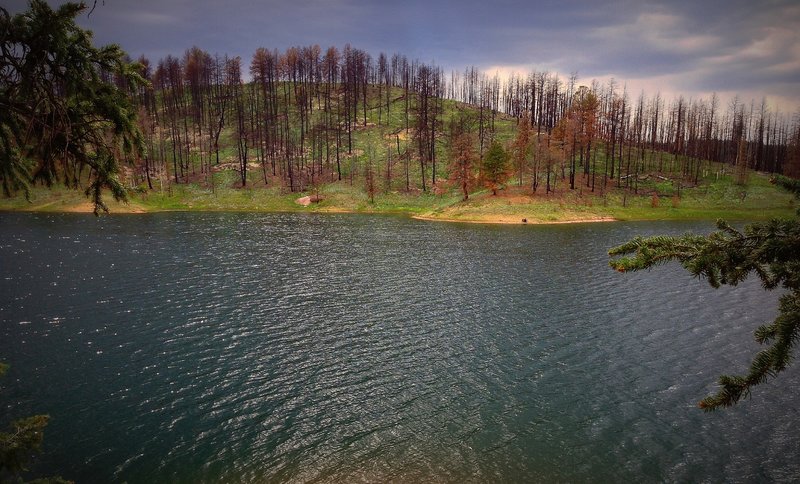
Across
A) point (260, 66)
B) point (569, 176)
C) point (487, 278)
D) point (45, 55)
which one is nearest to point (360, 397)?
point (45, 55)

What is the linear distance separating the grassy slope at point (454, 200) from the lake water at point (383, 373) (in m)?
45.3

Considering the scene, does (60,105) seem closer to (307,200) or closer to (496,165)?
(496,165)

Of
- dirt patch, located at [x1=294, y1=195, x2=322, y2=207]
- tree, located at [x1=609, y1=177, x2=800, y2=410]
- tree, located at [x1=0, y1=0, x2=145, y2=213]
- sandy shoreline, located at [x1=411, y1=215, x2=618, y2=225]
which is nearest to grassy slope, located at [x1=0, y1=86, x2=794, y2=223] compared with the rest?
sandy shoreline, located at [x1=411, y1=215, x2=618, y2=225]

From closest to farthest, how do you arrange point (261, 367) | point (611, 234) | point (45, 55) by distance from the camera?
point (45, 55), point (261, 367), point (611, 234)

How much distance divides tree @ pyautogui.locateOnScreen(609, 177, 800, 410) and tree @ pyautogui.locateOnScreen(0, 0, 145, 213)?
41.3ft

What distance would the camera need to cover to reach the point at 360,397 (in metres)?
20.9

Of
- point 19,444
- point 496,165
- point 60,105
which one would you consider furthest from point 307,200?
point 19,444

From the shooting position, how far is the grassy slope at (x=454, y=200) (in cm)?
9219

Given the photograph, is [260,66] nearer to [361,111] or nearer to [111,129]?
[361,111]

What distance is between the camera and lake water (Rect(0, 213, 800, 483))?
648 inches

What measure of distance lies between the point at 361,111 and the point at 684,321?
14750 centimetres

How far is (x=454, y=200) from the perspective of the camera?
104 m

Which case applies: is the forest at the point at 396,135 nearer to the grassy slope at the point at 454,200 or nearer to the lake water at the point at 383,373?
the grassy slope at the point at 454,200

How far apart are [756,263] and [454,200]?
96.6 metres
